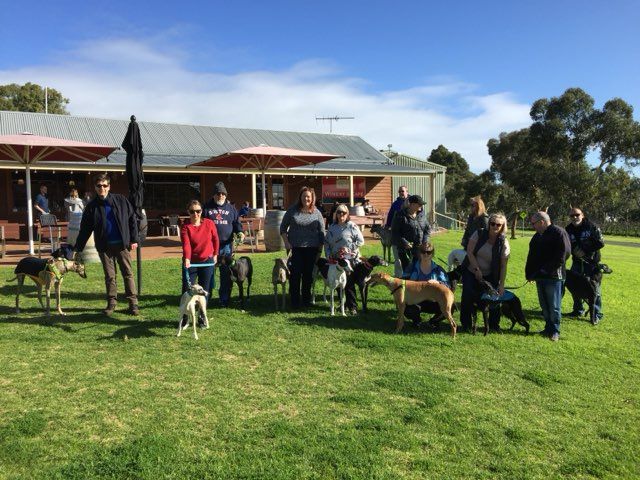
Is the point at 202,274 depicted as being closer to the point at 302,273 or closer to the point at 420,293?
the point at 302,273

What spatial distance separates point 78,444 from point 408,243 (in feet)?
14.8

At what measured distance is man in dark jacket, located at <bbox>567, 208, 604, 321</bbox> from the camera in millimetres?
6652

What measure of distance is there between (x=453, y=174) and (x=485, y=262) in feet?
150

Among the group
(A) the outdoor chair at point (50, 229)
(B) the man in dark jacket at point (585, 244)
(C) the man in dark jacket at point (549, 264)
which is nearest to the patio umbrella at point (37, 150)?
(A) the outdoor chair at point (50, 229)

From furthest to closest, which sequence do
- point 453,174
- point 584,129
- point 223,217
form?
1. point 453,174
2. point 584,129
3. point 223,217

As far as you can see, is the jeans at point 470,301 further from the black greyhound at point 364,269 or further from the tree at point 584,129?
the tree at point 584,129

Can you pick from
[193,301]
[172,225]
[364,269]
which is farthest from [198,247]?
[172,225]

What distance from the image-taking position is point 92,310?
6305mm

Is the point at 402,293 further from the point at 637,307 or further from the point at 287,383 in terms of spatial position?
the point at 637,307

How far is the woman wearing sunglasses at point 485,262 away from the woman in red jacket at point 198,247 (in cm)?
301

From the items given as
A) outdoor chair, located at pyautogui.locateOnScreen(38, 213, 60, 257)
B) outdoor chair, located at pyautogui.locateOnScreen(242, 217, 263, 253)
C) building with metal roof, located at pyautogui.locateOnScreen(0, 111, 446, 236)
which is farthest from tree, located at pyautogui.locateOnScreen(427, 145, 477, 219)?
outdoor chair, located at pyautogui.locateOnScreen(38, 213, 60, 257)

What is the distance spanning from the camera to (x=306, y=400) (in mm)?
3822

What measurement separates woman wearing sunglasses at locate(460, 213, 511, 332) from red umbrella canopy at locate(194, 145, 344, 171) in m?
7.63

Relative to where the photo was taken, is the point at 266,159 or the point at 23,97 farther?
the point at 23,97
